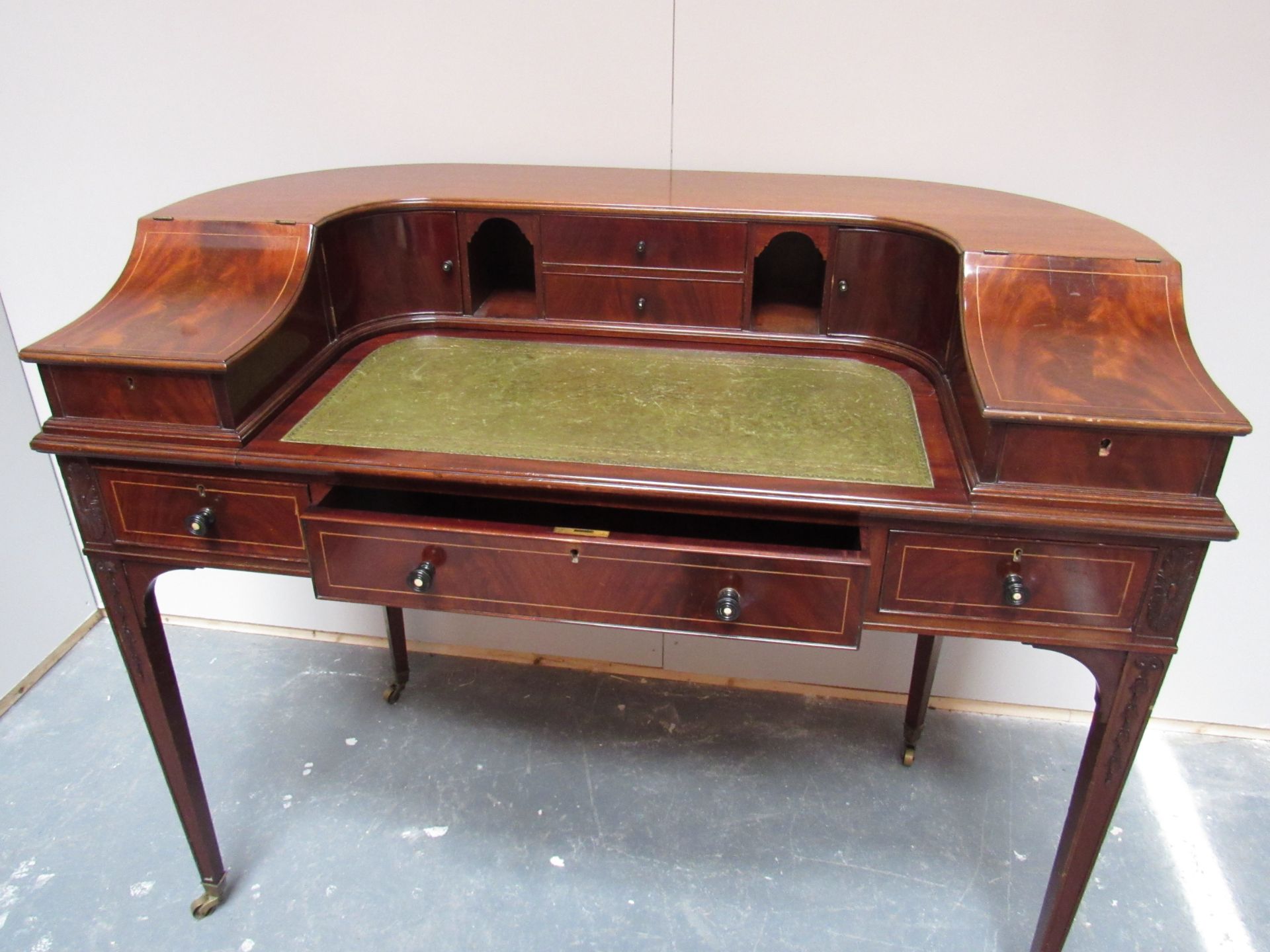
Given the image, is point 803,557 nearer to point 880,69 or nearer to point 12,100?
point 880,69

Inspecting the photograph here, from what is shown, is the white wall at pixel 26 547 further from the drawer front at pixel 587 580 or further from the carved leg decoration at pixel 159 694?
the drawer front at pixel 587 580

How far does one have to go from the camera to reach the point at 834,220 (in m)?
1.56

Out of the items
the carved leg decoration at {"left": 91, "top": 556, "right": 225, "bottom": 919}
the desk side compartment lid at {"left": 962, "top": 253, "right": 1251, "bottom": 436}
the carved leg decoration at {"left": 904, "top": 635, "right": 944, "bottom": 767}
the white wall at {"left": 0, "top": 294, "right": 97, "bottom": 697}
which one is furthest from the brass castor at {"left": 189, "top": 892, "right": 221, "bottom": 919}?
the desk side compartment lid at {"left": 962, "top": 253, "right": 1251, "bottom": 436}

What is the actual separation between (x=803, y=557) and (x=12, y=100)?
210cm

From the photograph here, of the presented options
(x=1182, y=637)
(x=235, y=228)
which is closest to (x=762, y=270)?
(x=235, y=228)

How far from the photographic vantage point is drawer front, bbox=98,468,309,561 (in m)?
1.37

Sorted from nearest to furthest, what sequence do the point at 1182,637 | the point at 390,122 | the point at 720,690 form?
the point at 390,122 < the point at 1182,637 < the point at 720,690

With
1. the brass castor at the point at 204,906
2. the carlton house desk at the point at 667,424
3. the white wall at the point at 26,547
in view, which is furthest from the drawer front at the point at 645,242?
the white wall at the point at 26,547

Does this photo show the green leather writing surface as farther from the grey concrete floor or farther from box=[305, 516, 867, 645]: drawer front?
the grey concrete floor

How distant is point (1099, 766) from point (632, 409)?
0.91m

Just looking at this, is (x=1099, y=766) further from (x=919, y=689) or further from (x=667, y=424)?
(x=667, y=424)

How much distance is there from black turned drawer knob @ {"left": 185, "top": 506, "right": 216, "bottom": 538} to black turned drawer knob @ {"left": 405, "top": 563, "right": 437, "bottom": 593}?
0.34 metres

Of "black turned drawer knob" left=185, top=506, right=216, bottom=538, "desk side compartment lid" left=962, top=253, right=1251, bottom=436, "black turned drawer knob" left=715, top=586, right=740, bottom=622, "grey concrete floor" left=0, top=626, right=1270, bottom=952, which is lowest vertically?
"grey concrete floor" left=0, top=626, right=1270, bottom=952

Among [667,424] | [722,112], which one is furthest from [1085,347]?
[722,112]
